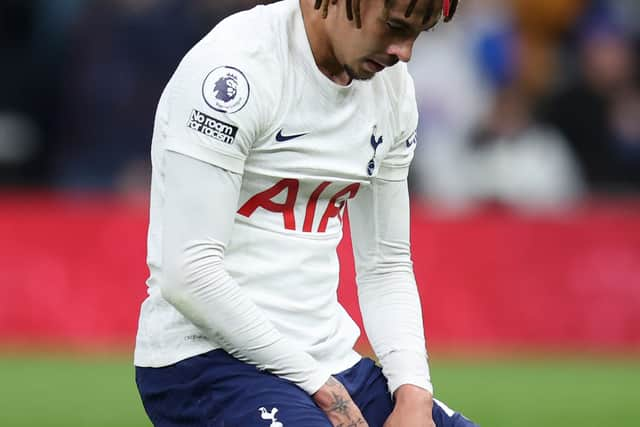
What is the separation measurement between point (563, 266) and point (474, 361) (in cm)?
107

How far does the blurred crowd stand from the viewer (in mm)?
12328

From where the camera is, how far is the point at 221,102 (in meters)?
4.04

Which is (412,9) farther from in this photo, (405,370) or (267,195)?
(405,370)

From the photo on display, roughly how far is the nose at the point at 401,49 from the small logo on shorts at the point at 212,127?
0.51 metres

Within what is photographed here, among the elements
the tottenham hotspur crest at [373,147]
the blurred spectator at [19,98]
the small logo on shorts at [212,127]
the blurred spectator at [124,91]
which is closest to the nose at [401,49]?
the tottenham hotspur crest at [373,147]

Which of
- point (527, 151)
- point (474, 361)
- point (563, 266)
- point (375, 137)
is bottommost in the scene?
point (474, 361)

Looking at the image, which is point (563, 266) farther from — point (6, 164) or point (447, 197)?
point (6, 164)

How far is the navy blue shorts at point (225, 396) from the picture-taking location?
412 centimetres

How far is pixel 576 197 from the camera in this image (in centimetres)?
1247

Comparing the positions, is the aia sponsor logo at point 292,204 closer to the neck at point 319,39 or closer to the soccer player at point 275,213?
the soccer player at point 275,213

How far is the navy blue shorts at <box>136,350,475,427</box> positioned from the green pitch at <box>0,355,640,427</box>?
3.92m

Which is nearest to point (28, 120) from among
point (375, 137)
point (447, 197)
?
point (447, 197)

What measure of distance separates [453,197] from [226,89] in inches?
333

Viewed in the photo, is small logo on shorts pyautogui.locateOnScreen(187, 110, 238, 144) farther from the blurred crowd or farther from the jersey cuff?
the blurred crowd
